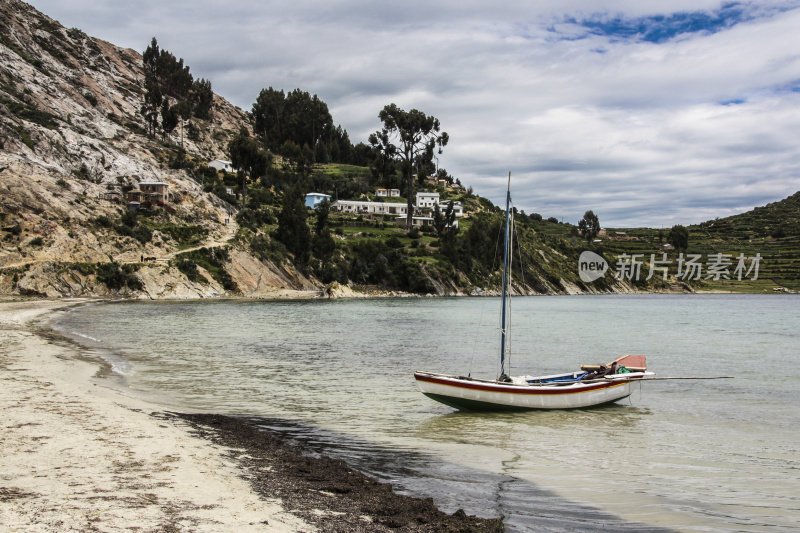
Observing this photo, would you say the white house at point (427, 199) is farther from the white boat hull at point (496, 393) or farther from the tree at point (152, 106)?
the white boat hull at point (496, 393)

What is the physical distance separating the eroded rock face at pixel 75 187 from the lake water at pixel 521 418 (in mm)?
34489

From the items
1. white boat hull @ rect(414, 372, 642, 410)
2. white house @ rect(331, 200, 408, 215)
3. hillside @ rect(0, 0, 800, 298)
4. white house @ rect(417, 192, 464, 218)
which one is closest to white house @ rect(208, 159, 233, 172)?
hillside @ rect(0, 0, 800, 298)

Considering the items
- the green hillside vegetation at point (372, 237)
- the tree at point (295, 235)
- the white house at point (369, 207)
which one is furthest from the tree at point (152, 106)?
the tree at point (295, 235)

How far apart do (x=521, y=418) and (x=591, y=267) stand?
175 m

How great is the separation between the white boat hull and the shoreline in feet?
23.0

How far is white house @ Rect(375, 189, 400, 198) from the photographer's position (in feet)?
596

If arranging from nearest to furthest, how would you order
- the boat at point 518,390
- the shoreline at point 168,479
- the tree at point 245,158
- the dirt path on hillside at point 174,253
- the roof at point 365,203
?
the shoreline at point 168,479 → the boat at point 518,390 → the dirt path on hillside at point 174,253 → the tree at point 245,158 → the roof at point 365,203

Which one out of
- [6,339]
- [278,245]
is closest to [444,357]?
[6,339]

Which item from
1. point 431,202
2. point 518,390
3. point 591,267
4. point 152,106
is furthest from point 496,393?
point 591,267

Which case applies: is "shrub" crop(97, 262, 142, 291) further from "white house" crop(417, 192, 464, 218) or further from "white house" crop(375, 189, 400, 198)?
"white house" crop(417, 192, 464, 218)

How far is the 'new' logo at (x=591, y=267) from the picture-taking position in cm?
18298

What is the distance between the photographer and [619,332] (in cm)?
5900

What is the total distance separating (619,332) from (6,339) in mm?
51579

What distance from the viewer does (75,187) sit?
3829 inches
